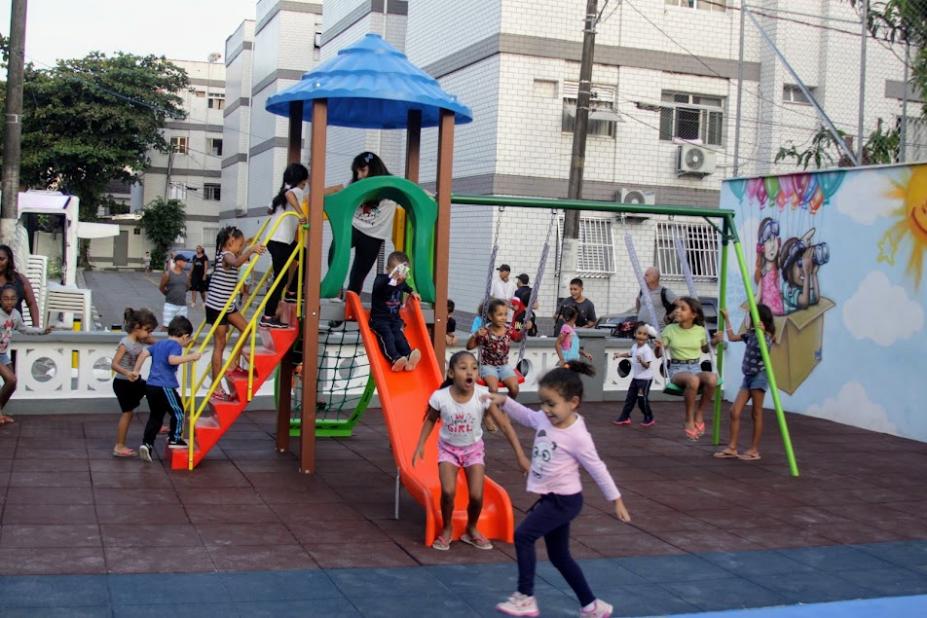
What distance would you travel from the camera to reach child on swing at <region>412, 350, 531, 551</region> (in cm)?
779

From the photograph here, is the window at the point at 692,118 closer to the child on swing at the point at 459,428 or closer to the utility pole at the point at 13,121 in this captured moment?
the utility pole at the point at 13,121

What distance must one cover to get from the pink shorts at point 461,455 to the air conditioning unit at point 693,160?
18646mm

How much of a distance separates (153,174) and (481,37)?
4622cm

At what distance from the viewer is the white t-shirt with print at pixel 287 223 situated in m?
10.9

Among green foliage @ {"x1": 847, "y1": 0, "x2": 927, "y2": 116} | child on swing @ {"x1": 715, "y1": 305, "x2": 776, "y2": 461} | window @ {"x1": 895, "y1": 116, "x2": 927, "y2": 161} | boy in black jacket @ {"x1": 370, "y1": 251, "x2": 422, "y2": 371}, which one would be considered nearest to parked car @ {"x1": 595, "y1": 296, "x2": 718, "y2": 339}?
window @ {"x1": 895, "y1": 116, "x2": 927, "y2": 161}

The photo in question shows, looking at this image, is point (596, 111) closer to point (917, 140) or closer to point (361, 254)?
point (917, 140)

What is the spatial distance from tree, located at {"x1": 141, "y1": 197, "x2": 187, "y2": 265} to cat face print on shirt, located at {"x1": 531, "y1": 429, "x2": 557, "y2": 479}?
58.0 m

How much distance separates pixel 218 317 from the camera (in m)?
10.8

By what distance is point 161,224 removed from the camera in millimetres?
61938

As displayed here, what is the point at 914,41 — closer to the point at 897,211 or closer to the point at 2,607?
the point at 897,211

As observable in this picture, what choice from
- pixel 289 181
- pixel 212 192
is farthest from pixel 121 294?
pixel 289 181

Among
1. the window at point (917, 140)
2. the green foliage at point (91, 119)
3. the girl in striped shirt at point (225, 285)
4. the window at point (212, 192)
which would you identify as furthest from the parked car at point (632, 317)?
the window at point (212, 192)

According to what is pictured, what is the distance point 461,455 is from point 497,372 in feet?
12.6

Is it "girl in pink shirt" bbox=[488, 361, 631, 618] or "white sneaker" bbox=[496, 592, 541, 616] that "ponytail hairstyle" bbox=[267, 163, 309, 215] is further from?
"white sneaker" bbox=[496, 592, 541, 616]
